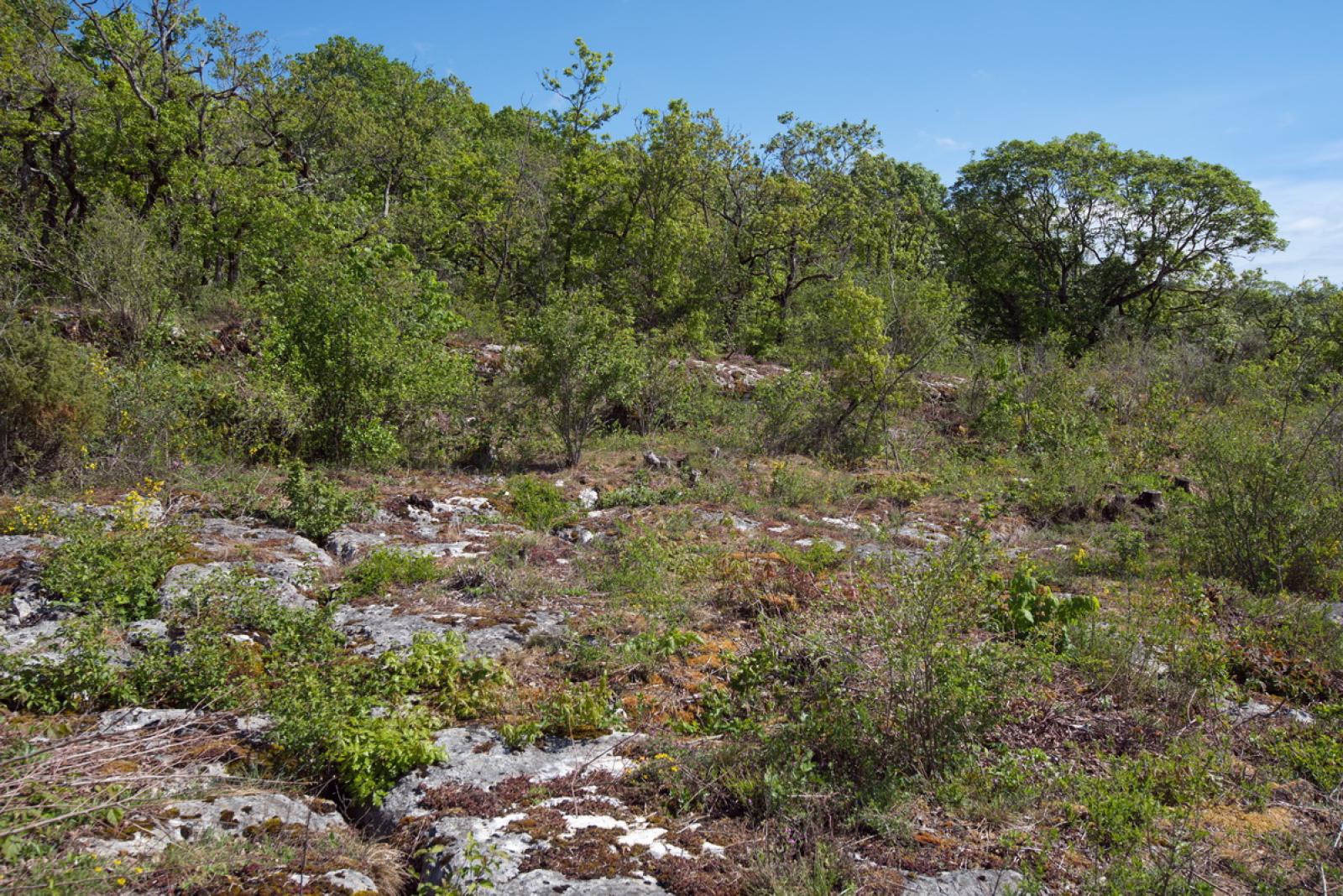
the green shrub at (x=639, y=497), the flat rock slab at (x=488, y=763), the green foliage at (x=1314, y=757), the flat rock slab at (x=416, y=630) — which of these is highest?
the green shrub at (x=639, y=497)

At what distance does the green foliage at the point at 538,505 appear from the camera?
8516 millimetres

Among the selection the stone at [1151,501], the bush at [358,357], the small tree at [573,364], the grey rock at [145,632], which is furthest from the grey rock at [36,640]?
the stone at [1151,501]

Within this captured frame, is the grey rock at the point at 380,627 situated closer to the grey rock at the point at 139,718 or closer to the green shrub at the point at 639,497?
the grey rock at the point at 139,718

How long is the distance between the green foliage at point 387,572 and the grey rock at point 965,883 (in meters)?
4.35

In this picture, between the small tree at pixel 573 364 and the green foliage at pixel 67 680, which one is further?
the small tree at pixel 573 364

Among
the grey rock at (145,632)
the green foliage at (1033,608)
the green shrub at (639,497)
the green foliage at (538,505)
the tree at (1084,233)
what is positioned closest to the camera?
the grey rock at (145,632)

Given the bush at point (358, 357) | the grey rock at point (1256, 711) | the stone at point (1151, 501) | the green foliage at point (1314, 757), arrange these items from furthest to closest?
the bush at point (358, 357) < the stone at point (1151, 501) < the grey rock at point (1256, 711) < the green foliage at point (1314, 757)

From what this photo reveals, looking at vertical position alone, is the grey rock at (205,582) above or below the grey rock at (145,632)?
above

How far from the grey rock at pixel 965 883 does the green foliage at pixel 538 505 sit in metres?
5.78

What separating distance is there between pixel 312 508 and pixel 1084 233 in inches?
992

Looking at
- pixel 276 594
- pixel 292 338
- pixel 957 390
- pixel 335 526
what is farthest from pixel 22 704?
pixel 957 390

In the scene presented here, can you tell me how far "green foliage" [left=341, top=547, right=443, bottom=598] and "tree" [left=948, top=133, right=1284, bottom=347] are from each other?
74.4 ft

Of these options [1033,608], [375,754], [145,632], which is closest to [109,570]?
[145,632]

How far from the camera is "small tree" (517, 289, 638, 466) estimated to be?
11.1 meters
